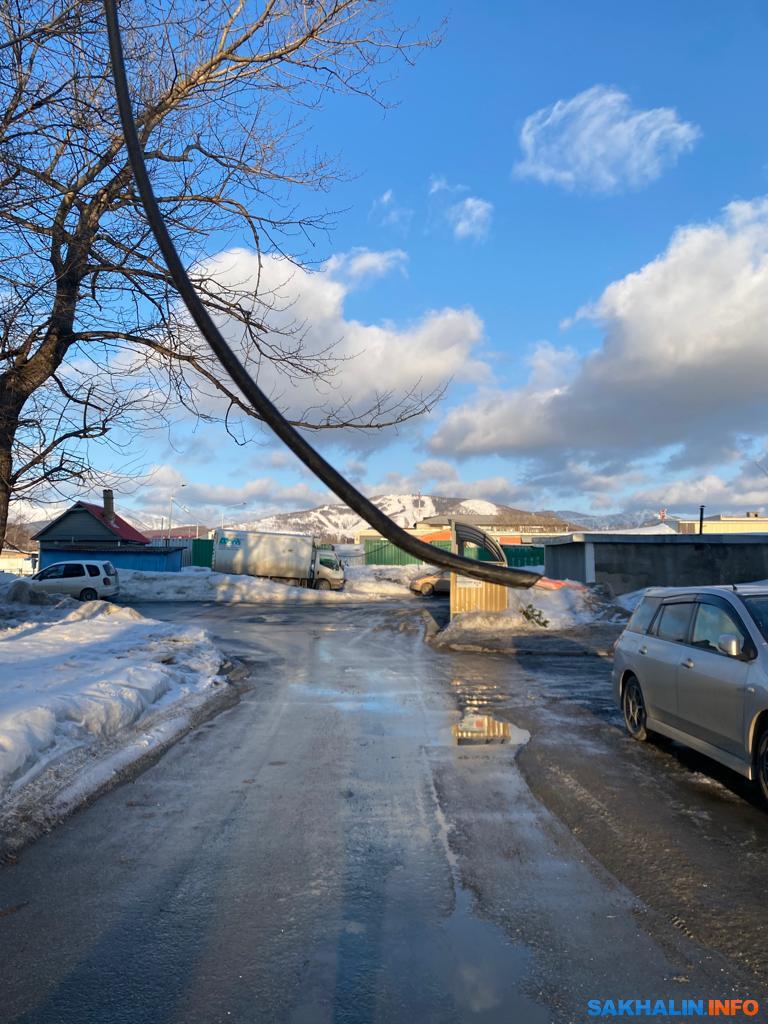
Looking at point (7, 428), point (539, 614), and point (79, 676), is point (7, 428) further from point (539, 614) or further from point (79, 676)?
point (539, 614)

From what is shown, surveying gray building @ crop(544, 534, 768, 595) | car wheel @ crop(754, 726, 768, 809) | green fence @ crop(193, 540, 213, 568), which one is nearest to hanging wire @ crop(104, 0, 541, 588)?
car wheel @ crop(754, 726, 768, 809)

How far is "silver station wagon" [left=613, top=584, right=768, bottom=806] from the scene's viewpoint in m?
5.72

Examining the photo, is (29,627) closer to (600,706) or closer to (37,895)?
(600,706)

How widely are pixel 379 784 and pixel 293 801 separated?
2.67 feet

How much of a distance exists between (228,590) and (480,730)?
31362mm

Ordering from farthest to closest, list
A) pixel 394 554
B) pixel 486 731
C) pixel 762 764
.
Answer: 1. pixel 394 554
2. pixel 486 731
3. pixel 762 764

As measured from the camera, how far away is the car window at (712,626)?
638 centimetres

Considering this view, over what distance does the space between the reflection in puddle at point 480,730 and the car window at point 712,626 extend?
7.93 ft

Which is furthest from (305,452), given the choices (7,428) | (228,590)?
(228,590)

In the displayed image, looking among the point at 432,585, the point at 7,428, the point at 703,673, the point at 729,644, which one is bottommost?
the point at 432,585

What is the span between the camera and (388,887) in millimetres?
4305

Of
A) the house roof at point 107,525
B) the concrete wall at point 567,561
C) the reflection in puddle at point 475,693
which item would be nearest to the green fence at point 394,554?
the house roof at point 107,525

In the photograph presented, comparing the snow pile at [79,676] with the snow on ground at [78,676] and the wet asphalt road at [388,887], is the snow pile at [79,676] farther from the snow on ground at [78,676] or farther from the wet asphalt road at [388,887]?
the wet asphalt road at [388,887]

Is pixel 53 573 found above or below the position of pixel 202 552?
below
